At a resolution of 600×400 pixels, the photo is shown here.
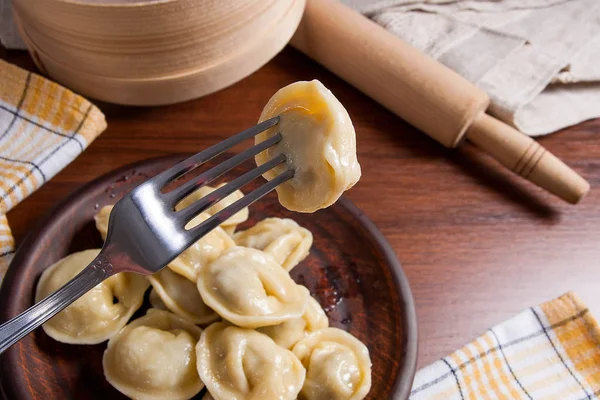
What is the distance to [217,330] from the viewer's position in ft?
4.29

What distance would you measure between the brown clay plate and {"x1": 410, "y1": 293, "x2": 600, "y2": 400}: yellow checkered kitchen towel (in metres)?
0.12

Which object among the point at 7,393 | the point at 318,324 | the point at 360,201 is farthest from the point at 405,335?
the point at 7,393

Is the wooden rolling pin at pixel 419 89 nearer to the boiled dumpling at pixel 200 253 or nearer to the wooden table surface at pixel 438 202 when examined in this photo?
the wooden table surface at pixel 438 202

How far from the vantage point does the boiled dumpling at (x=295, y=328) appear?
1.32 meters

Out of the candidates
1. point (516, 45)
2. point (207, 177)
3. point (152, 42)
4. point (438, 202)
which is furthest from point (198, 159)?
point (516, 45)

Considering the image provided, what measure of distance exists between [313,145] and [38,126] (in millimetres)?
932

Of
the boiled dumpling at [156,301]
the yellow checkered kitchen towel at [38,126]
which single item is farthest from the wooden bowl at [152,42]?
the boiled dumpling at [156,301]

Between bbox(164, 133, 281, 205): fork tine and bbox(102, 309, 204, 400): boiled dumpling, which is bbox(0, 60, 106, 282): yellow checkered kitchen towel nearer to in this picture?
bbox(102, 309, 204, 400): boiled dumpling

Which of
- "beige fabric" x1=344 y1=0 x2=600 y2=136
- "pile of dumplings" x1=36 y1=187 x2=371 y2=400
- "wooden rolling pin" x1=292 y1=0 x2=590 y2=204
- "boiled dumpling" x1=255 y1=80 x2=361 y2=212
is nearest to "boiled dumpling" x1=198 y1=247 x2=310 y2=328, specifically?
"pile of dumplings" x1=36 y1=187 x2=371 y2=400

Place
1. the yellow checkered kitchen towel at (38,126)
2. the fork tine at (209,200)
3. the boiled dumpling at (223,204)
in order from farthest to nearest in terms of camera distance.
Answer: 1. the yellow checkered kitchen towel at (38,126)
2. the boiled dumpling at (223,204)
3. the fork tine at (209,200)

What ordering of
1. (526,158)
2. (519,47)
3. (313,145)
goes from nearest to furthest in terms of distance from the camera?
1. (313,145)
2. (526,158)
3. (519,47)

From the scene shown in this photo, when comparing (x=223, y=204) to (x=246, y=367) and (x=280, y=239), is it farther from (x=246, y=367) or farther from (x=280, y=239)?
(x=246, y=367)

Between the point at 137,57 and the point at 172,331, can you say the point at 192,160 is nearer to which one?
the point at 172,331

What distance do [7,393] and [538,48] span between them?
5.53ft
